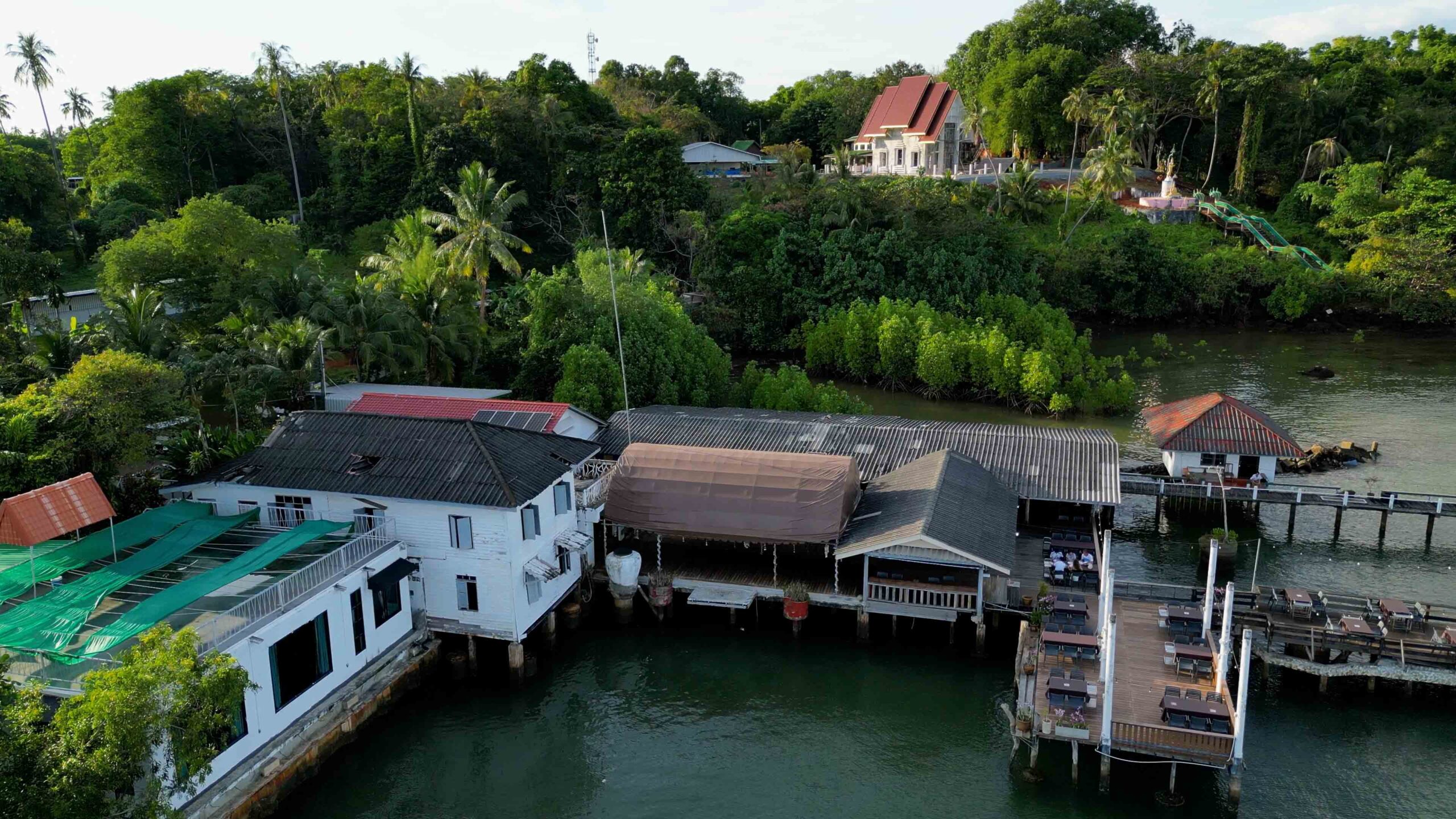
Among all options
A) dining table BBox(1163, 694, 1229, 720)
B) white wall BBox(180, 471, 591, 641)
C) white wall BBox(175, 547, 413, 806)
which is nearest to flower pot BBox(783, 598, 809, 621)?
white wall BBox(180, 471, 591, 641)

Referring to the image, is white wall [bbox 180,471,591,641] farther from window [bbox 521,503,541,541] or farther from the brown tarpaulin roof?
the brown tarpaulin roof

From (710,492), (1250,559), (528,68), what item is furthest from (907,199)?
(710,492)

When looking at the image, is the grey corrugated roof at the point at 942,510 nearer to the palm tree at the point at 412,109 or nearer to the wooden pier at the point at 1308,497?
the wooden pier at the point at 1308,497

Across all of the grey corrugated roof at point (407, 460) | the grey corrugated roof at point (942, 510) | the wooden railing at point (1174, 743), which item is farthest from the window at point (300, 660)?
the wooden railing at point (1174, 743)

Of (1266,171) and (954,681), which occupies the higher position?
(1266,171)

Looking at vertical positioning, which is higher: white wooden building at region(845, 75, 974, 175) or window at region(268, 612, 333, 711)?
white wooden building at region(845, 75, 974, 175)

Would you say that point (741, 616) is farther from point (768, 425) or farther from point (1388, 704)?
point (1388, 704)

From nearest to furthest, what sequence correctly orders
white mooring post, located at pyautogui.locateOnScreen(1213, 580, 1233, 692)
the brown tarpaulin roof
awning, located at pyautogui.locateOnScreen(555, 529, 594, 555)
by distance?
white mooring post, located at pyautogui.locateOnScreen(1213, 580, 1233, 692)
awning, located at pyautogui.locateOnScreen(555, 529, 594, 555)
the brown tarpaulin roof
